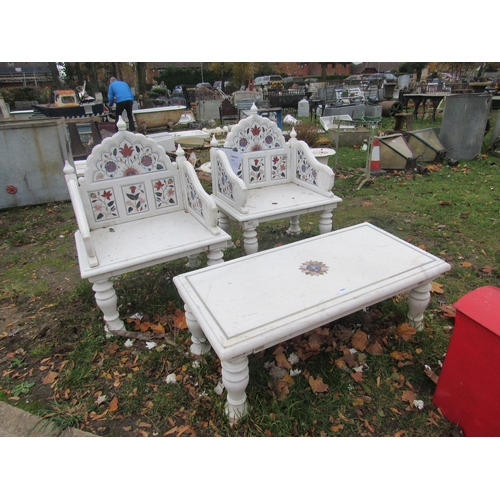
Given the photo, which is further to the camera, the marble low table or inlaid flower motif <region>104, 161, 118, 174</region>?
inlaid flower motif <region>104, 161, 118, 174</region>

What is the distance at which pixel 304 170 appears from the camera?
4.32 m

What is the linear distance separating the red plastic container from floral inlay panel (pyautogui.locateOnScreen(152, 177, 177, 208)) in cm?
278

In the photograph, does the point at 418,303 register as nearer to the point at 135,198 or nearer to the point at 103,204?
the point at 135,198

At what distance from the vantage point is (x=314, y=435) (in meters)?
2.23

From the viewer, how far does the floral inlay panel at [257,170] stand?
14.1 feet

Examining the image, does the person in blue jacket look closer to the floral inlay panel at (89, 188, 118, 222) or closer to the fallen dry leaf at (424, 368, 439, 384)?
the floral inlay panel at (89, 188, 118, 222)

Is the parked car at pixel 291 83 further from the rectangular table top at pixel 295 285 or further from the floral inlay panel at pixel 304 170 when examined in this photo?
the rectangular table top at pixel 295 285

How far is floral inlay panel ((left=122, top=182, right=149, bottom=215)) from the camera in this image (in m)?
3.49

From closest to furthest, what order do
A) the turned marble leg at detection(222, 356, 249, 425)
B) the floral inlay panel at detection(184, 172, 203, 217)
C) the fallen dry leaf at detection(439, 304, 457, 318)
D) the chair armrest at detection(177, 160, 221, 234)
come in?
1. the turned marble leg at detection(222, 356, 249, 425)
2. the fallen dry leaf at detection(439, 304, 457, 318)
3. the chair armrest at detection(177, 160, 221, 234)
4. the floral inlay panel at detection(184, 172, 203, 217)

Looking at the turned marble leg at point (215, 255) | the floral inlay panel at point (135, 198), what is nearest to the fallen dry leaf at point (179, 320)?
the turned marble leg at point (215, 255)

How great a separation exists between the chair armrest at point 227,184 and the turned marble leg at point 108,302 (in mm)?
1475

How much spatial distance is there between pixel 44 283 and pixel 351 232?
335cm

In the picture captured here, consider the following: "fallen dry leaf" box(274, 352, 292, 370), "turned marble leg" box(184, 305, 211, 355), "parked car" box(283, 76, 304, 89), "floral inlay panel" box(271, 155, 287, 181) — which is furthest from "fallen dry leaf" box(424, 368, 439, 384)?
"parked car" box(283, 76, 304, 89)

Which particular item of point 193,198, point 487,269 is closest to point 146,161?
point 193,198
